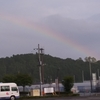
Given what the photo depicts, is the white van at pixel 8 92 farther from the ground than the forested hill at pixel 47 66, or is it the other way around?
the forested hill at pixel 47 66

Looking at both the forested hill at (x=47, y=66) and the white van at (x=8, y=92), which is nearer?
the white van at (x=8, y=92)

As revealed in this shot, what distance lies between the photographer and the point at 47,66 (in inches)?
6575

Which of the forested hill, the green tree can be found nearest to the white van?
the green tree

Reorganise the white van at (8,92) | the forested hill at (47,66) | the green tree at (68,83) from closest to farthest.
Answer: the white van at (8,92)
the green tree at (68,83)
the forested hill at (47,66)

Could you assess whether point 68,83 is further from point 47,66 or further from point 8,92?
point 47,66

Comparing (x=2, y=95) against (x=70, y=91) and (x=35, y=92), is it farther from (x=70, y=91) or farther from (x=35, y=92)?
(x=70, y=91)

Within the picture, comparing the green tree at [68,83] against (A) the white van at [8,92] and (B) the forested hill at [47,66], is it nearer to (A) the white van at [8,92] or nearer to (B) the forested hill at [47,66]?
(A) the white van at [8,92]

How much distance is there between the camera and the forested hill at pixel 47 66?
158 m

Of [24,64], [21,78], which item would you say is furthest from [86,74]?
[21,78]

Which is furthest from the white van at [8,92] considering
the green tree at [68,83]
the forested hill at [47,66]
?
the forested hill at [47,66]

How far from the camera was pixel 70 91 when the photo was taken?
2111 inches

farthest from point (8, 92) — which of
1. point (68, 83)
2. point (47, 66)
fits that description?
point (47, 66)

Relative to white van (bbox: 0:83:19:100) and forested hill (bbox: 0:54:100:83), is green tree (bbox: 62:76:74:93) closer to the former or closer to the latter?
white van (bbox: 0:83:19:100)

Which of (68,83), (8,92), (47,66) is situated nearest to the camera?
(8,92)
